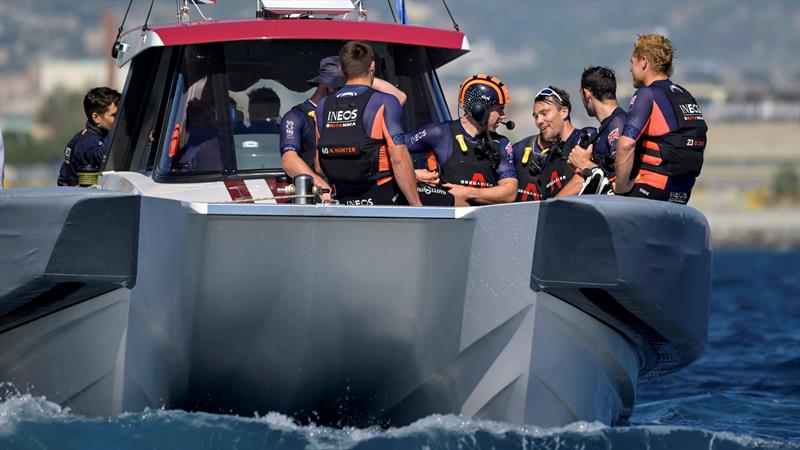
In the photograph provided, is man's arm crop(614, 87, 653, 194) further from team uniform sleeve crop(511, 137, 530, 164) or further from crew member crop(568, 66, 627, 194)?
team uniform sleeve crop(511, 137, 530, 164)

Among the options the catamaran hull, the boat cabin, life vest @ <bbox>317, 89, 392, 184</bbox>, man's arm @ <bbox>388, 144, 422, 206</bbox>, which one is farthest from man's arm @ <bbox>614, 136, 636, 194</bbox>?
the boat cabin

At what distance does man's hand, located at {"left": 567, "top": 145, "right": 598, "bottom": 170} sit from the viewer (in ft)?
25.8

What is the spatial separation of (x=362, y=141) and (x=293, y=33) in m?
1.40

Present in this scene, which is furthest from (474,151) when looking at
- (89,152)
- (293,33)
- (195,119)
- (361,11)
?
(89,152)

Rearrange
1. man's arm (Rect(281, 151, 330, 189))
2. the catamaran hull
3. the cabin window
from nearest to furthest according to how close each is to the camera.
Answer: the catamaran hull
man's arm (Rect(281, 151, 330, 189))
the cabin window

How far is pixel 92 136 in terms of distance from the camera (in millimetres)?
9961

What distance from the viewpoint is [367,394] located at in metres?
7.14

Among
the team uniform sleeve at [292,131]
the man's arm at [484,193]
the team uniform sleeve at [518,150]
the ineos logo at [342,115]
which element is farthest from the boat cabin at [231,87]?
the man's arm at [484,193]

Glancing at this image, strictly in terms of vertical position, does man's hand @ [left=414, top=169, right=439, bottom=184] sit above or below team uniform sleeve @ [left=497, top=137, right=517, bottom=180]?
below

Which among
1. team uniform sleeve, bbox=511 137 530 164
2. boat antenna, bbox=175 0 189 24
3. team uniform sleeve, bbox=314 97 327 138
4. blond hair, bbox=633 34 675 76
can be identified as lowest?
team uniform sleeve, bbox=511 137 530 164

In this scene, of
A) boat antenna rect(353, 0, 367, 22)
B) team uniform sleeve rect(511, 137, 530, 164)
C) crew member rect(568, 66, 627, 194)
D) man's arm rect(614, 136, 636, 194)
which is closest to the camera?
man's arm rect(614, 136, 636, 194)

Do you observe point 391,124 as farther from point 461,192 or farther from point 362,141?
point 461,192

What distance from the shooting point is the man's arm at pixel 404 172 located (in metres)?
7.15

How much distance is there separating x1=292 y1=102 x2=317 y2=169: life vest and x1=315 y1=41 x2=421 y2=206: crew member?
1.98 feet
